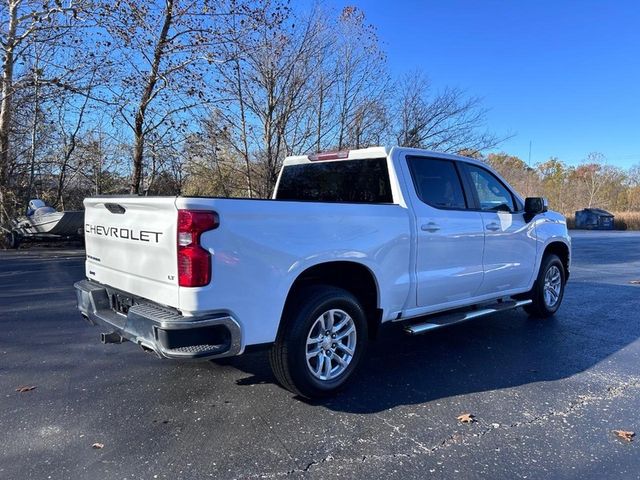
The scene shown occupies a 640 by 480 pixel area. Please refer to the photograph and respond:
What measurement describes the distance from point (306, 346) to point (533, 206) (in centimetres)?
367

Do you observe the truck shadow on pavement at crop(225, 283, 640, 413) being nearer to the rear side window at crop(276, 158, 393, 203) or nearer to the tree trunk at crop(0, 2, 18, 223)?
the rear side window at crop(276, 158, 393, 203)

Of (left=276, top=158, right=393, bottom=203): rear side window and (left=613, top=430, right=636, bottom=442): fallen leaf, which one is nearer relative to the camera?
(left=613, top=430, right=636, bottom=442): fallen leaf

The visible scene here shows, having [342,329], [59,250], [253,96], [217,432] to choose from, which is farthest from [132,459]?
[253,96]

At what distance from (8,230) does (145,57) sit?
6.55 metres

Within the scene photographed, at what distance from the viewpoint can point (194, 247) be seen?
119 inches

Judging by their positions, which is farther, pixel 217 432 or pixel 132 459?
pixel 217 432

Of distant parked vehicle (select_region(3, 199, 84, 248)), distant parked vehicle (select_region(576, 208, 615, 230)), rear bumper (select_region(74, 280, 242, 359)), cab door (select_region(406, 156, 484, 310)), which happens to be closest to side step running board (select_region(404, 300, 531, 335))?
cab door (select_region(406, 156, 484, 310))

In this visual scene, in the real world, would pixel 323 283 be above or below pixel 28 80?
below

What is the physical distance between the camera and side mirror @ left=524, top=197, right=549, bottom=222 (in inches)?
228

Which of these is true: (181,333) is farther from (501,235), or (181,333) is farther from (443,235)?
(501,235)

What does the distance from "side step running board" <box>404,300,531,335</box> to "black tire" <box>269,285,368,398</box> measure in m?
0.64

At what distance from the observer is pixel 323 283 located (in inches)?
156

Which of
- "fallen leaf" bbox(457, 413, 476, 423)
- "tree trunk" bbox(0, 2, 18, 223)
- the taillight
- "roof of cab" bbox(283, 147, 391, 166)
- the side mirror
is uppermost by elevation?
"tree trunk" bbox(0, 2, 18, 223)

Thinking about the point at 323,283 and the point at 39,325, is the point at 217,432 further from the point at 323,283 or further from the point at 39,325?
the point at 39,325
